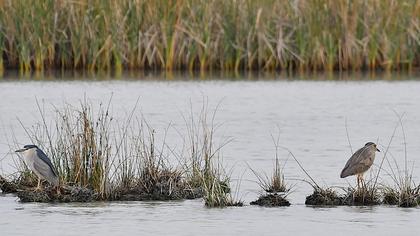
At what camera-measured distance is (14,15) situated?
23562mm

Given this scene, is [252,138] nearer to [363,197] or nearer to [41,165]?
[363,197]

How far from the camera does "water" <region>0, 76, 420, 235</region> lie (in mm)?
9047

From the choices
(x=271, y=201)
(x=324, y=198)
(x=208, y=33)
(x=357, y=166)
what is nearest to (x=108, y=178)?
(x=271, y=201)

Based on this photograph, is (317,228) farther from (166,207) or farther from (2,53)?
(2,53)

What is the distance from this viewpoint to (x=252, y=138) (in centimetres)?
1508

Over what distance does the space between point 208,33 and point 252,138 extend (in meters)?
8.82

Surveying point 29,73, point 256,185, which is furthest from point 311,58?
point 256,185

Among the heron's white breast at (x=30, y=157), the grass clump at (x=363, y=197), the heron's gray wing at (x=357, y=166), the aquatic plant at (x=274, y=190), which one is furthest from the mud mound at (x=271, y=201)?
the heron's white breast at (x=30, y=157)

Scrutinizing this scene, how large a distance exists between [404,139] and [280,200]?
15.1ft

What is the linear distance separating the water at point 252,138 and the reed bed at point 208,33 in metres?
1.48

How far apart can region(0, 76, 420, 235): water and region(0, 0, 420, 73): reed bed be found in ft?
4.85

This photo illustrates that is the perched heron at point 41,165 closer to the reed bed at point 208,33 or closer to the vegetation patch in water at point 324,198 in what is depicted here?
the vegetation patch in water at point 324,198

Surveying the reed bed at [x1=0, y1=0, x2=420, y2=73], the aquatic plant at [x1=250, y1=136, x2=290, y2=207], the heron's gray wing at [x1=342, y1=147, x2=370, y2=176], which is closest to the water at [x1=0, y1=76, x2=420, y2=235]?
the aquatic plant at [x1=250, y1=136, x2=290, y2=207]

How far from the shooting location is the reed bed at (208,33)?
77.7 feet
